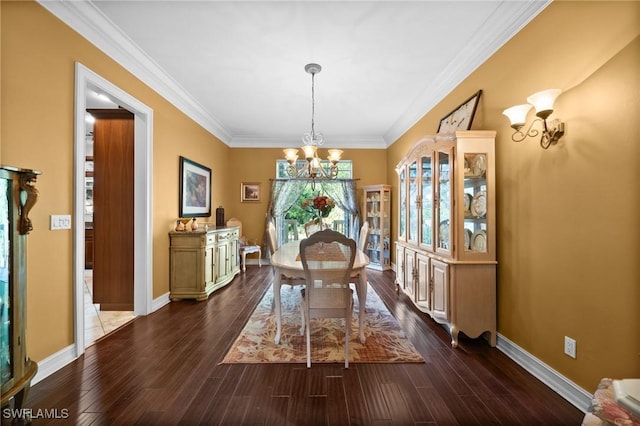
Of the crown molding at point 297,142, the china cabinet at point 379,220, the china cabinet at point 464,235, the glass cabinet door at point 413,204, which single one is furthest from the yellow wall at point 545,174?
the crown molding at point 297,142

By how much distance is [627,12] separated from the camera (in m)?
1.49

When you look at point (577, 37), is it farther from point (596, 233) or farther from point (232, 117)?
point (232, 117)

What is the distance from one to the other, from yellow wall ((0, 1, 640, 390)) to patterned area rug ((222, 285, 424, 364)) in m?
1.03

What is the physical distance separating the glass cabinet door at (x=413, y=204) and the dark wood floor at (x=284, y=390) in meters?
1.25

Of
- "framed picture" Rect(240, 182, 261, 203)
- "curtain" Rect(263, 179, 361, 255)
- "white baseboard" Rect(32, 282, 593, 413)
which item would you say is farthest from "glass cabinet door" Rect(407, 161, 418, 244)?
"framed picture" Rect(240, 182, 261, 203)

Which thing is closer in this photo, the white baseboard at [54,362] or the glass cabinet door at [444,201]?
the white baseboard at [54,362]

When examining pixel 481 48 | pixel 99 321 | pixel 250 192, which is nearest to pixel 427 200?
pixel 481 48

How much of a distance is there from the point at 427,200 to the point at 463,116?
100 centimetres

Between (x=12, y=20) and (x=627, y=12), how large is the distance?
150 inches

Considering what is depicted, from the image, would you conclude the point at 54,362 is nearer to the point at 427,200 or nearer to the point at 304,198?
the point at 427,200

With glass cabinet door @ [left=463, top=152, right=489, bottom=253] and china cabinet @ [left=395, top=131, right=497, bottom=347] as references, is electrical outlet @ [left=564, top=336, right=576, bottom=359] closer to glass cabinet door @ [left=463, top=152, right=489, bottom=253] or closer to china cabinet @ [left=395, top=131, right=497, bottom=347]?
china cabinet @ [left=395, top=131, right=497, bottom=347]

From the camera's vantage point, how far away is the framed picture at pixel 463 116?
9.16ft

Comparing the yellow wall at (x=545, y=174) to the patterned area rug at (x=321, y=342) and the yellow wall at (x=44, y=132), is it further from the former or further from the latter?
the patterned area rug at (x=321, y=342)

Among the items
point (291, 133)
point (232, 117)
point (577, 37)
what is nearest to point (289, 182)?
point (291, 133)
